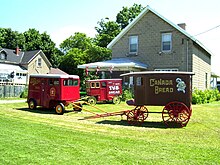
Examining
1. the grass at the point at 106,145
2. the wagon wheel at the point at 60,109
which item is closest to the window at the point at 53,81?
the wagon wheel at the point at 60,109

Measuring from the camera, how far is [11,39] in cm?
6362

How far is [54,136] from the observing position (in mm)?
8203

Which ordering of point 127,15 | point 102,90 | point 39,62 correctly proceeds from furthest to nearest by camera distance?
1. point 127,15
2. point 39,62
3. point 102,90

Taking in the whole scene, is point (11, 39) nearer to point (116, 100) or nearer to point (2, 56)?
point (2, 56)

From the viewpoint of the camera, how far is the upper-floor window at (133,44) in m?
27.7

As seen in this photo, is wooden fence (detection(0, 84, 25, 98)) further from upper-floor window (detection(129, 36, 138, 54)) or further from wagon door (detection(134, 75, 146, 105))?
wagon door (detection(134, 75, 146, 105))

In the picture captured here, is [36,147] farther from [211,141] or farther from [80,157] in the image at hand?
[211,141]

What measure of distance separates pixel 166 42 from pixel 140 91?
1511cm

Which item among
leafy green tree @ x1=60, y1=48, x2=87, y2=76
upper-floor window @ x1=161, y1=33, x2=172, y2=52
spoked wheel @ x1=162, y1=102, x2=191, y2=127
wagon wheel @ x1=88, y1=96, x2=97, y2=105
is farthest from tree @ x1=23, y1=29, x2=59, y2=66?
spoked wheel @ x1=162, y1=102, x2=191, y2=127

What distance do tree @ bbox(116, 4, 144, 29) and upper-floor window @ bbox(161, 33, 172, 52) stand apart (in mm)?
30422

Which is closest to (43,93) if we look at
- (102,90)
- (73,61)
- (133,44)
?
(102,90)

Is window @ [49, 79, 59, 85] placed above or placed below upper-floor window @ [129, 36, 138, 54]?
below

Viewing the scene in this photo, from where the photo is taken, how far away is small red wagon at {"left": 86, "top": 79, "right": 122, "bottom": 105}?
19938 millimetres

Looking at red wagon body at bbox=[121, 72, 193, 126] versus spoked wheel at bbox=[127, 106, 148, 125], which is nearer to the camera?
red wagon body at bbox=[121, 72, 193, 126]
